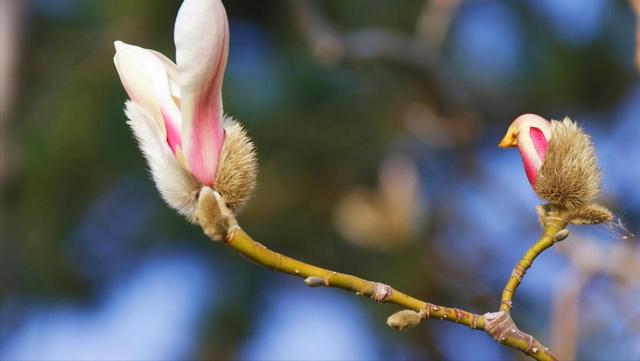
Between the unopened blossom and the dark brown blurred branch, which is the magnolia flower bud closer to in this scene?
the unopened blossom

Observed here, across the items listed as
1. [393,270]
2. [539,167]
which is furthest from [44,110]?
[539,167]

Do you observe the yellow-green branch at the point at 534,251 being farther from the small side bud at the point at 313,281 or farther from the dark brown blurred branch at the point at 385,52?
the dark brown blurred branch at the point at 385,52

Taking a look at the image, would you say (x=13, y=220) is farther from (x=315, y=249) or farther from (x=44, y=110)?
(x=315, y=249)

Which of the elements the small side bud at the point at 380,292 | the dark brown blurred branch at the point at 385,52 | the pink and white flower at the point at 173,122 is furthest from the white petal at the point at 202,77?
the dark brown blurred branch at the point at 385,52

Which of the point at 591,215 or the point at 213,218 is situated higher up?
the point at 591,215

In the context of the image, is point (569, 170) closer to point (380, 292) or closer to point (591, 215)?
point (591, 215)

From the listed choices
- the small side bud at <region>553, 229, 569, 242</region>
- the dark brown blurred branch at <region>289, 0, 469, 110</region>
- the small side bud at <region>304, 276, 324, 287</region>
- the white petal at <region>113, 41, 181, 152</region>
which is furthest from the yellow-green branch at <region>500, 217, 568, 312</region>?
the dark brown blurred branch at <region>289, 0, 469, 110</region>

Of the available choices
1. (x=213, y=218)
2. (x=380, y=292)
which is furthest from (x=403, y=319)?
(x=213, y=218)
